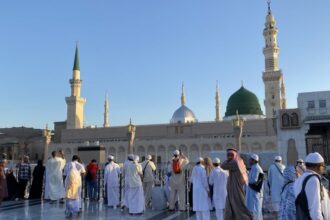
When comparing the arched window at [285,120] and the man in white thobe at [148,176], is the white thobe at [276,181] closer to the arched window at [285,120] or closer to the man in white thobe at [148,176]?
the man in white thobe at [148,176]

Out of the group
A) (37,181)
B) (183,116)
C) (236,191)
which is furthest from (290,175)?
(183,116)

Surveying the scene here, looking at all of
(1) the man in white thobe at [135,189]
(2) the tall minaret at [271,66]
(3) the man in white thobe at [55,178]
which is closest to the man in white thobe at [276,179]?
(1) the man in white thobe at [135,189]

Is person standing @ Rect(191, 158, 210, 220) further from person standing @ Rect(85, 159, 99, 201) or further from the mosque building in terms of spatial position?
the mosque building

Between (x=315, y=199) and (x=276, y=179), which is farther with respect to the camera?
(x=276, y=179)

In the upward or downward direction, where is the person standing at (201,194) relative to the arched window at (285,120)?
downward

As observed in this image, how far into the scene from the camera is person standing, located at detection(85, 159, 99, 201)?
28.7 ft

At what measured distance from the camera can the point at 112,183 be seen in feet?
25.9

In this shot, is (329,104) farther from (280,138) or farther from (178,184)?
(178,184)

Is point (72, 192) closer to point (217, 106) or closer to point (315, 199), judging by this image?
point (315, 199)

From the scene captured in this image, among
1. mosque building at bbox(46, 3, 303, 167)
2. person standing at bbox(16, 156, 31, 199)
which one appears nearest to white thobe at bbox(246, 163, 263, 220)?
person standing at bbox(16, 156, 31, 199)

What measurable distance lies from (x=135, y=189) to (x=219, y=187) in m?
2.08

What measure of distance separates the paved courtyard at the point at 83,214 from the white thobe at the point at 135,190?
17 cm

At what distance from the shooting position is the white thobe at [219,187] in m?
5.51

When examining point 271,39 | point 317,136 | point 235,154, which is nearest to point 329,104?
point 317,136
